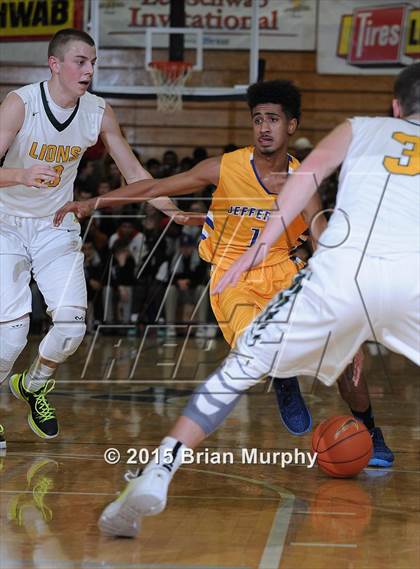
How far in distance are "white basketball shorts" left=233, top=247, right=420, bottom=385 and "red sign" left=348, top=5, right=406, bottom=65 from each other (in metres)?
12.6

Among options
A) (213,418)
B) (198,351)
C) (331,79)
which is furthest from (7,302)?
(331,79)

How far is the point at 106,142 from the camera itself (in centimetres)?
688

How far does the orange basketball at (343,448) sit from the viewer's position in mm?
6094

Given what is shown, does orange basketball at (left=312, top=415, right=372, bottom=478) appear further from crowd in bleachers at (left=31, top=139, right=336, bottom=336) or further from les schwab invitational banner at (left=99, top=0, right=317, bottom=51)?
les schwab invitational banner at (left=99, top=0, right=317, bottom=51)

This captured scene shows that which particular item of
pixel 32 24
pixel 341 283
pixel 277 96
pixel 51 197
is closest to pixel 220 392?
pixel 341 283

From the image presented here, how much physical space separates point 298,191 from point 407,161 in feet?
1.61

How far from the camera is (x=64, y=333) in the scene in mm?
6641

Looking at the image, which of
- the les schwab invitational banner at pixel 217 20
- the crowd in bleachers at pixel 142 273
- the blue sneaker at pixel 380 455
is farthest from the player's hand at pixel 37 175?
Answer: the les schwab invitational banner at pixel 217 20

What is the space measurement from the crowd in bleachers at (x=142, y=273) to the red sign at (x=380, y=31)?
392 cm

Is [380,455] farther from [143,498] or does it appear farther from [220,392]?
[143,498]

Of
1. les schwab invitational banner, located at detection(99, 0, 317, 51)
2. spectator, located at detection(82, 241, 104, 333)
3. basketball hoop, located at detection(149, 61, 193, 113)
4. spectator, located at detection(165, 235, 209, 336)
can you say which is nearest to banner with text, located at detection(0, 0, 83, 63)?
les schwab invitational banner, located at detection(99, 0, 317, 51)

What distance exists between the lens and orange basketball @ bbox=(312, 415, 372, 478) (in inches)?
240

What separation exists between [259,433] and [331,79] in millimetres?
10495

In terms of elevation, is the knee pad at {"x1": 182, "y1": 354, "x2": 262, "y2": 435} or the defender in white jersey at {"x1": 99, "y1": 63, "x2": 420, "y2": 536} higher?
the defender in white jersey at {"x1": 99, "y1": 63, "x2": 420, "y2": 536}
